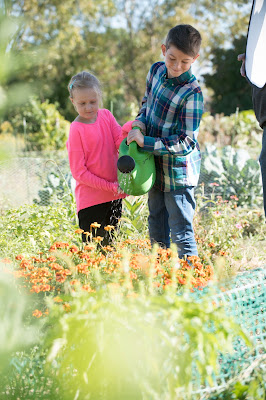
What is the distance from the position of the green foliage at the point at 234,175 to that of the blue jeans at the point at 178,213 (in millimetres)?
1924

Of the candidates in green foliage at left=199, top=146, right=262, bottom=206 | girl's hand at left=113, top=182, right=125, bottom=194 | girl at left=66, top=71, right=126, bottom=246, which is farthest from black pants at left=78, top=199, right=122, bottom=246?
green foliage at left=199, top=146, right=262, bottom=206

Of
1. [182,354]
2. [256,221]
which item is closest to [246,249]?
[256,221]

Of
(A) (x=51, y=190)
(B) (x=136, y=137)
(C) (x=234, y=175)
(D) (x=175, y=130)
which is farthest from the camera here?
(C) (x=234, y=175)

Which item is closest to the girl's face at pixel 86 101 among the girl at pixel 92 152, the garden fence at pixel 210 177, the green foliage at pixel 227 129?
the girl at pixel 92 152

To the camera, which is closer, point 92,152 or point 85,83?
point 85,83

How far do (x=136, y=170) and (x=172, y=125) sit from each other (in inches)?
12.2

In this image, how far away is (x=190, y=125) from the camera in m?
2.19

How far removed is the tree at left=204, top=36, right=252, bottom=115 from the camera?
14.3 metres

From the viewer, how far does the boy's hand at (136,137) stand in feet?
7.11

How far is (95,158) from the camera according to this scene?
2441mm

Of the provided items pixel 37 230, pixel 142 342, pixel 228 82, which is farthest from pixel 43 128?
pixel 228 82

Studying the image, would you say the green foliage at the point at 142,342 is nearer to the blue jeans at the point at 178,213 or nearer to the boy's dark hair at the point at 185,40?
the blue jeans at the point at 178,213

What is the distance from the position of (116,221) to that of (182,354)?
151 cm

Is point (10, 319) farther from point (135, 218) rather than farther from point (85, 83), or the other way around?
point (135, 218)
